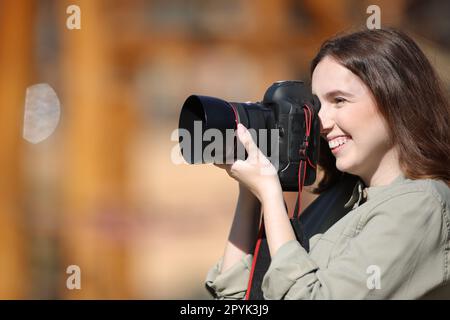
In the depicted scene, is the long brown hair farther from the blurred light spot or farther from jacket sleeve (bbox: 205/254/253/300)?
the blurred light spot

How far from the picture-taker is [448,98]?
946mm

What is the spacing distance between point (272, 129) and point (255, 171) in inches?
3.6

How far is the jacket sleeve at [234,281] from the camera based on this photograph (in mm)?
990

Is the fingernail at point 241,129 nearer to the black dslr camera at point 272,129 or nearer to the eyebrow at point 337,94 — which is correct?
the black dslr camera at point 272,129

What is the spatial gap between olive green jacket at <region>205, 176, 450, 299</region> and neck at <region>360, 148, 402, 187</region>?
44mm

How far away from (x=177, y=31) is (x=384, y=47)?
167 cm

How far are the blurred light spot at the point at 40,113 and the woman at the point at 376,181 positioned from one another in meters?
1.51

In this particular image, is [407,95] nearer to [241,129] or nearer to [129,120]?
[241,129]

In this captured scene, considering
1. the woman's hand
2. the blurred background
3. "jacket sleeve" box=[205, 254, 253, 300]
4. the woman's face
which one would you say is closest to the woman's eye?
the woman's face

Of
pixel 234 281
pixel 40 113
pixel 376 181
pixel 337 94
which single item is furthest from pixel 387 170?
pixel 40 113

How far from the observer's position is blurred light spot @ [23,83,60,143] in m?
2.27

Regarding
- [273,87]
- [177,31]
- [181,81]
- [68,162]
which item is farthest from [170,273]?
[273,87]
